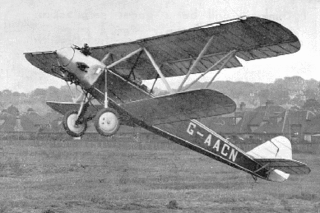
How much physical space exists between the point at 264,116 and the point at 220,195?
1848 inches

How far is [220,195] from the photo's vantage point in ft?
49.9

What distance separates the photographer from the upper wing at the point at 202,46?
913cm

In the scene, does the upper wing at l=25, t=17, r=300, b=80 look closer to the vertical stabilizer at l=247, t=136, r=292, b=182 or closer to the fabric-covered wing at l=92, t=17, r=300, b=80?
the fabric-covered wing at l=92, t=17, r=300, b=80

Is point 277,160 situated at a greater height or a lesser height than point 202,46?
lesser

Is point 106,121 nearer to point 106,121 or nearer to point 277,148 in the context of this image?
point 106,121

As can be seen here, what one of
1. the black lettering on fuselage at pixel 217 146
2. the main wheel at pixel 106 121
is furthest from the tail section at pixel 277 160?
the main wheel at pixel 106 121

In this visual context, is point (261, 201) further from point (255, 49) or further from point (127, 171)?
point (127, 171)

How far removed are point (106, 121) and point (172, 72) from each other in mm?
3773

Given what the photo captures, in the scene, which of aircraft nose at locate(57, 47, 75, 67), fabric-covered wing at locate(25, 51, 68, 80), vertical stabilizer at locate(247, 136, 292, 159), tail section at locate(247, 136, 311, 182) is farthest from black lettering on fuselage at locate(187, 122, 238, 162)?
fabric-covered wing at locate(25, 51, 68, 80)

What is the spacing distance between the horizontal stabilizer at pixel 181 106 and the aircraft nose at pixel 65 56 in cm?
157

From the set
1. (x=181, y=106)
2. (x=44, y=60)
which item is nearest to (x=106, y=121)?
(x=181, y=106)

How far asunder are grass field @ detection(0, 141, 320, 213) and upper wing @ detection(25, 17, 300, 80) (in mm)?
3938

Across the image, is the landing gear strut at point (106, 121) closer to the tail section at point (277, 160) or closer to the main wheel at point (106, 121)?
the main wheel at point (106, 121)

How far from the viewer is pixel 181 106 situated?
9602mm
